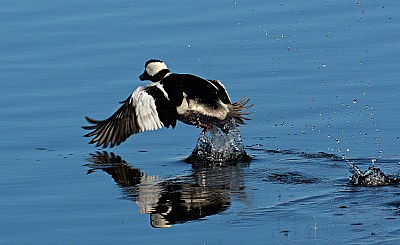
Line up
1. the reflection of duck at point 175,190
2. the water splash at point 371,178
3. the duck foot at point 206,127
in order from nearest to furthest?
the reflection of duck at point 175,190, the water splash at point 371,178, the duck foot at point 206,127

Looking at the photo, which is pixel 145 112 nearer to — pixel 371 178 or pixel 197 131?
pixel 197 131

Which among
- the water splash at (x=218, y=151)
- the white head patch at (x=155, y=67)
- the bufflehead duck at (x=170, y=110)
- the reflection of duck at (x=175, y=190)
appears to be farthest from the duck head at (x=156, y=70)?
the reflection of duck at (x=175, y=190)

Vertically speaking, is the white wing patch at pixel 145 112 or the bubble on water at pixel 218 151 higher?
the white wing patch at pixel 145 112

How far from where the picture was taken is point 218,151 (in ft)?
31.3

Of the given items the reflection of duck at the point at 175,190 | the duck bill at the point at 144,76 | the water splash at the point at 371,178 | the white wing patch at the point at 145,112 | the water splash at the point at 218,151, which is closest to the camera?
the reflection of duck at the point at 175,190

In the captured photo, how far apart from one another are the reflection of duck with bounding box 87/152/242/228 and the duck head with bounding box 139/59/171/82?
1.29m

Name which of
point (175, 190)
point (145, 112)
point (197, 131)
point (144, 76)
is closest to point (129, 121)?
point (145, 112)

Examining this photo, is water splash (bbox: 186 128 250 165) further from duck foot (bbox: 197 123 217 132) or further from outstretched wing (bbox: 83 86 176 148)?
outstretched wing (bbox: 83 86 176 148)

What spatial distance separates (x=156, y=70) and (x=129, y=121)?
99 cm

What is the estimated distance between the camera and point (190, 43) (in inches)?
514

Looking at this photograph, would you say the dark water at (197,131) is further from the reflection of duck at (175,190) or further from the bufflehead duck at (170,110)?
the bufflehead duck at (170,110)

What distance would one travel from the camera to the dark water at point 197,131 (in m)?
7.37

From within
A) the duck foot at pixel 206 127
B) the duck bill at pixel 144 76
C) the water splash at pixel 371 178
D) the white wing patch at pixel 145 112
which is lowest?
the water splash at pixel 371 178

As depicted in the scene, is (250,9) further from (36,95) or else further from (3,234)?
(3,234)
